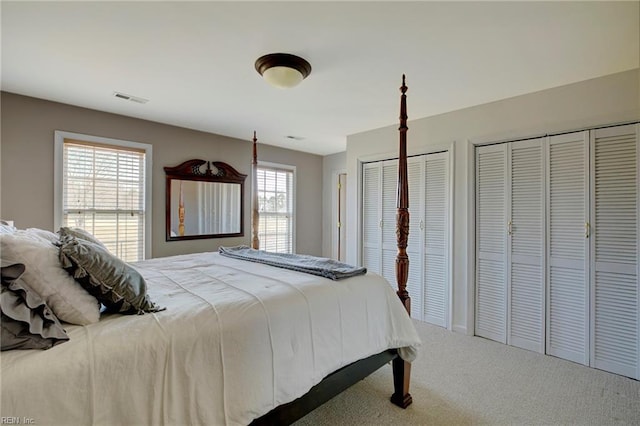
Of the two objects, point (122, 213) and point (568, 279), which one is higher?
point (122, 213)

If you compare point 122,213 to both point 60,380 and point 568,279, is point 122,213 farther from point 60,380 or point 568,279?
point 568,279

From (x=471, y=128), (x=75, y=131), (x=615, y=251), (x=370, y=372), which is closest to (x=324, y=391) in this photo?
(x=370, y=372)

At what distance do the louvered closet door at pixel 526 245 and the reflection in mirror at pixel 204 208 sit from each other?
11.8 feet

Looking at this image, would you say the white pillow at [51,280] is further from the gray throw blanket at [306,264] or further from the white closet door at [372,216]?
the white closet door at [372,216]

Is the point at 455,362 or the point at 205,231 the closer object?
the point at 455,362

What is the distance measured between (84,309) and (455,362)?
8.98 feet

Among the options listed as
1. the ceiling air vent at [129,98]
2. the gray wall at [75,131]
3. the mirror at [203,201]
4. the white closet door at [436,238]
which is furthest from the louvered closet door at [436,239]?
the ceiling air vent at [129,98]

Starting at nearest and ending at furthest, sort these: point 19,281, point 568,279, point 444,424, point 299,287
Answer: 1. point 19,281
2. point 299,287
3. point 444,424
4. point 568,279

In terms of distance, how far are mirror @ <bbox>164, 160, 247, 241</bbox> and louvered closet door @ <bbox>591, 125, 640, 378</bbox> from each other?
13.7 ft

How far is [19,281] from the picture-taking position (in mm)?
1015

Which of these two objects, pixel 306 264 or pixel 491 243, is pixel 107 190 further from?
pixel 491 243

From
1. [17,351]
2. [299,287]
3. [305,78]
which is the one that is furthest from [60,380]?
[305,78]

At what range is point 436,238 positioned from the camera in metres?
3.60

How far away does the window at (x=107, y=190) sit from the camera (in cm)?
323
